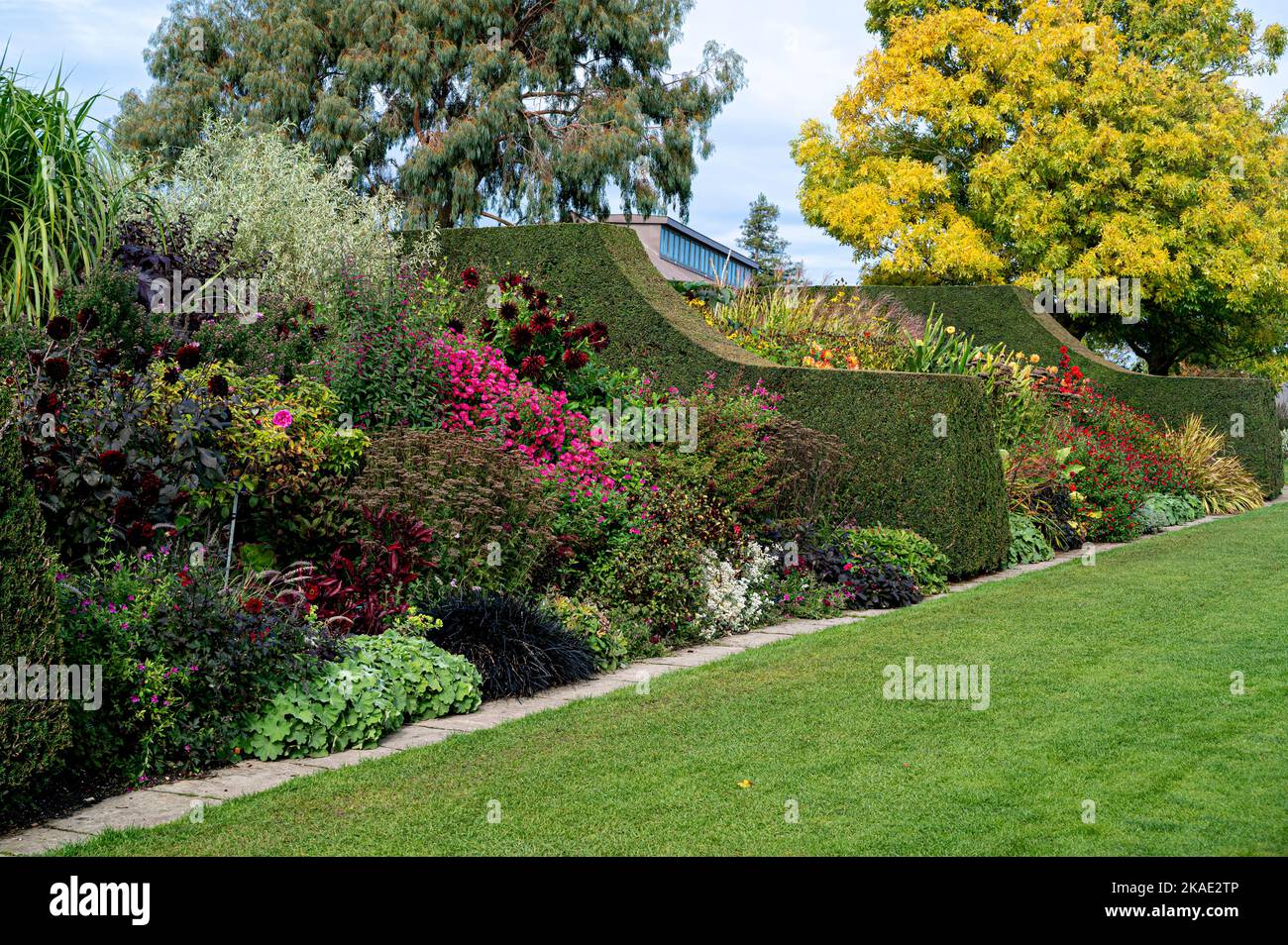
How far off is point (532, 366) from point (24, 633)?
19.7 ft

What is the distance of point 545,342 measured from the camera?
1055cm

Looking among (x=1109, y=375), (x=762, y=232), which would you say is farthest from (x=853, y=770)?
(x=762, y=232)

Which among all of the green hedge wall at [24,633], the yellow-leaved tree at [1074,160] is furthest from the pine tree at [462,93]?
the green hedge wall at [24,633]

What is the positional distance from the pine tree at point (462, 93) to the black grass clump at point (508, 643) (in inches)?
808

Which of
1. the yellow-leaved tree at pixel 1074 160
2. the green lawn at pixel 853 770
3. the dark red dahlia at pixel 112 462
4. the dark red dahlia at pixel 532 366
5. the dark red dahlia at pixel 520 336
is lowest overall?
the green lawn at pixel 853 770

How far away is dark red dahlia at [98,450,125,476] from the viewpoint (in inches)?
219

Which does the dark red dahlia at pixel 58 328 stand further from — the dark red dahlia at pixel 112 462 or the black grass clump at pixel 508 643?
the black grass clump at pixel 508 643

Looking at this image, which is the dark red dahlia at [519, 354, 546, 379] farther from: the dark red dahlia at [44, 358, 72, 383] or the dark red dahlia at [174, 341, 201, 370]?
the dark red dahlia at [44, 358, 72, 383]

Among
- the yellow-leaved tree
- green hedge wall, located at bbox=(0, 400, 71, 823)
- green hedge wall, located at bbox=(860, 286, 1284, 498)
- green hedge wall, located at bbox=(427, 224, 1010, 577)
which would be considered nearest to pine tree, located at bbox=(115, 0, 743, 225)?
the yellow-leaved tree

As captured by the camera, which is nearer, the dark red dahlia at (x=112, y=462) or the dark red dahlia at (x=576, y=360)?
the dark red dahlia at (x=112, y=462)

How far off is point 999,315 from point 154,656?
1656 cm

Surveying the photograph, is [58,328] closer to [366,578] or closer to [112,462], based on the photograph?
[112,462]

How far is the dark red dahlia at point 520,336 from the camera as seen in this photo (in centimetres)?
994

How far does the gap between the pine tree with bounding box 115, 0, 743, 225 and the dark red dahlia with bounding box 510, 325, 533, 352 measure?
1689 centimetres
